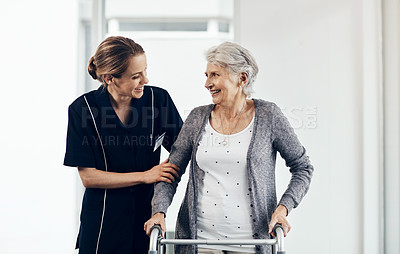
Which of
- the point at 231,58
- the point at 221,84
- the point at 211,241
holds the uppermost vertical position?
the point at 231,58

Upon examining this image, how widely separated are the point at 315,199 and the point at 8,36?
7.69ft

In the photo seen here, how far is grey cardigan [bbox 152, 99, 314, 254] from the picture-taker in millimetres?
1870

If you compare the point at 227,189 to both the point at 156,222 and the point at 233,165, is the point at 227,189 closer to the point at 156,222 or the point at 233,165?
the point at 233,165

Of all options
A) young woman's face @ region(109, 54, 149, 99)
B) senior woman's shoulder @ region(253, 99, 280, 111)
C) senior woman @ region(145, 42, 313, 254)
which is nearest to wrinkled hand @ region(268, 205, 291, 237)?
senior woman @ region(145, 42, 313, 254)

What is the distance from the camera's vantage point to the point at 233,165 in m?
1.89

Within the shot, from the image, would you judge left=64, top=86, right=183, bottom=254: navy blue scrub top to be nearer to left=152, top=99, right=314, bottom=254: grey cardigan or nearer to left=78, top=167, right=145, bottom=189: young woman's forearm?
left=78, top=167, right=145, bottom=189: young woman's forearm

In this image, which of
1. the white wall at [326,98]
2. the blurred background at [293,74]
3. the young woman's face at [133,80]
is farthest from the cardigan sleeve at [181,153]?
the white wall at [326,98]

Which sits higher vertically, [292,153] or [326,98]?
[326,98]

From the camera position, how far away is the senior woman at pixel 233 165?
6.17ft

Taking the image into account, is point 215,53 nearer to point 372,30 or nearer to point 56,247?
point 372,30

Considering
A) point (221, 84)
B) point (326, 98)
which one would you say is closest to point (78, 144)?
point (221, 84)

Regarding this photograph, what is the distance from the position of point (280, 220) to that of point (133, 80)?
92 cm

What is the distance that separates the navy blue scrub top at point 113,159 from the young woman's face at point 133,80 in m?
0.05

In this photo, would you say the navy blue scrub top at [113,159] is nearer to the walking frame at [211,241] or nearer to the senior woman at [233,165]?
the senior woman at [233,165]
